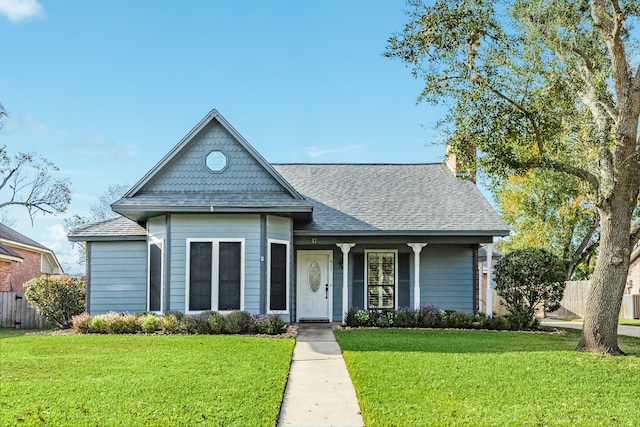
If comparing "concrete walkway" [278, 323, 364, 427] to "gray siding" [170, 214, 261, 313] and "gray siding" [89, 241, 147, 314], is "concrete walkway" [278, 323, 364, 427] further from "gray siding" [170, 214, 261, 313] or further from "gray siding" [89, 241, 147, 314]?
"gray siding" [89, 241, 147, 314]

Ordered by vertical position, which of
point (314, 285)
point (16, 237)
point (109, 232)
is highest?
point (16, 237)

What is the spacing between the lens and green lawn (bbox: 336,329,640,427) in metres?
6.99

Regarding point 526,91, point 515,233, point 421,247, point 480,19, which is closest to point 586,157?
point 526,91

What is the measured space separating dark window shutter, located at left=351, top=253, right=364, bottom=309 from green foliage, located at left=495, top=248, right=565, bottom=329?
4.04m

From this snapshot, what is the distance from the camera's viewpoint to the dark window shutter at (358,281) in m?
18.6

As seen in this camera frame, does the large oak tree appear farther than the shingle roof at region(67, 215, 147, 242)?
No

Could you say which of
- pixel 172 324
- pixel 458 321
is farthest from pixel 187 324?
pixel 458 321

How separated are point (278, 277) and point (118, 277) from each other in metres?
5.01

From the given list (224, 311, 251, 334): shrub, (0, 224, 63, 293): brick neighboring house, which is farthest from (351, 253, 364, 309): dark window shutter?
(0, 224, 63, 293): brick neighboring house

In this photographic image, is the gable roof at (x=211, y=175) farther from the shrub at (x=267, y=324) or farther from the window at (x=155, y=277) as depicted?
the shrub at (x=267, y=324)

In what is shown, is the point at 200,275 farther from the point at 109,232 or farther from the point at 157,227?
the point at 109,232

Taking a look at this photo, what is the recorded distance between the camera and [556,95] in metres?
12.8

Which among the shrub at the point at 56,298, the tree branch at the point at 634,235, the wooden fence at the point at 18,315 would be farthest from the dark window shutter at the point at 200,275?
the tree branch at the point at 634,235

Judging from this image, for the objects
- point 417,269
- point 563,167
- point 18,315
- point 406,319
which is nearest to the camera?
point 563,167
